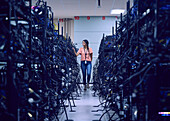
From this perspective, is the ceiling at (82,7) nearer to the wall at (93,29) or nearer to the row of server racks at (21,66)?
the wall at (93,29)

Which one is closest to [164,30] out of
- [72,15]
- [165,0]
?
[165,0]

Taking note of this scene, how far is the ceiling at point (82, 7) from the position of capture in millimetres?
7851

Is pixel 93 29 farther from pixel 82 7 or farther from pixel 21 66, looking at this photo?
pixel 21 66

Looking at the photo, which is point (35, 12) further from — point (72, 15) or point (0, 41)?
point (72, 15)

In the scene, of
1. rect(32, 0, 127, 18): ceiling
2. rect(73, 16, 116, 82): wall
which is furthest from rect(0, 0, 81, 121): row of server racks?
rect(73, 16, 116, 82): wall

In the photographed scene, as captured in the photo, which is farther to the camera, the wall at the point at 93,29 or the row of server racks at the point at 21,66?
the wall at the point at 93,29

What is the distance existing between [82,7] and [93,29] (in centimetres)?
179

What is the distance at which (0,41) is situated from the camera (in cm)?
183

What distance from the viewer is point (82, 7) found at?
854 centimetres

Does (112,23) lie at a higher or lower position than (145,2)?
higher

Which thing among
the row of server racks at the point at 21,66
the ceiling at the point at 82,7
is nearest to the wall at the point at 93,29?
the ceiling at the point at 82,7

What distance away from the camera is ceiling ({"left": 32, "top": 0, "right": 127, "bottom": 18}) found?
309 inches

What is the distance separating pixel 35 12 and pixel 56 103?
118 centimetres

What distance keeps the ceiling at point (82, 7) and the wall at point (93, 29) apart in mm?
435
